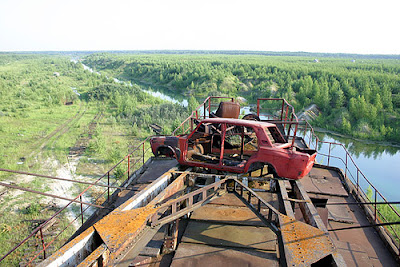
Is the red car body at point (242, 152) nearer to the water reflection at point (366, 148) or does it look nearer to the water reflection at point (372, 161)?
the water reflection at point (372, 161)

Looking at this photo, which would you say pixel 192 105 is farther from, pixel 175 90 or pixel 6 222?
pixel 175 90

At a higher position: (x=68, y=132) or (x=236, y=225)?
(x=236, y=225)

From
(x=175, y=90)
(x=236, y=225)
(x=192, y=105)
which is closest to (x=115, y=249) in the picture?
(x=236, y=225)

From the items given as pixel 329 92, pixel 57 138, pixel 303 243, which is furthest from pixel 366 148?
pixel 57 138

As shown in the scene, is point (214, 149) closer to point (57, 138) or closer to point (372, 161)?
point (57, 138)

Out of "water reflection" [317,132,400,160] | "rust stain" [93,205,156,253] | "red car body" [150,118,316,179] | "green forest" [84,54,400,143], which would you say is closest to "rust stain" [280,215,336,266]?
"red car body" [150,118,316,179]

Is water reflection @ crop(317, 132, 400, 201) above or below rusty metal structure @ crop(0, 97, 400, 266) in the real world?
below

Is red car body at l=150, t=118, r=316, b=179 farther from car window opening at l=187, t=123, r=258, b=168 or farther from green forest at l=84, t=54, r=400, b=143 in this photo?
green forest at l=84, t=54, r=400, b=143
